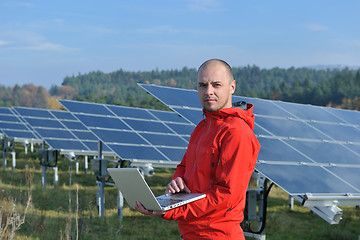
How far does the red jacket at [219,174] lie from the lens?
291cm

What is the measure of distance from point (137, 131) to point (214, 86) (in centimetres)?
988

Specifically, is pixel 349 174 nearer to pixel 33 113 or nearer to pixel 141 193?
pixel 141 193

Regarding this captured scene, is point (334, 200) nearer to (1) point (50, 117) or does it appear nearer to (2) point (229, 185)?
(2) point (229, 185)

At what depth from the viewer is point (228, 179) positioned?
9.46 ft

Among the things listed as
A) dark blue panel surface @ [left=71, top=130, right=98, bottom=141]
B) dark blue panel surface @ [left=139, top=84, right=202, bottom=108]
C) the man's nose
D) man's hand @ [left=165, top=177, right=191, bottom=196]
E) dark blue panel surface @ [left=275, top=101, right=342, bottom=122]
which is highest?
the man's nose

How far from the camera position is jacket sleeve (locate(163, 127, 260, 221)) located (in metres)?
2.90

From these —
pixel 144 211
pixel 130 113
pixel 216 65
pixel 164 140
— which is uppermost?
pixel 216 65

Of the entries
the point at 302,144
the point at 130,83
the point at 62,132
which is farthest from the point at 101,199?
the point at 130,83

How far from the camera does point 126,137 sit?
39.9 feet

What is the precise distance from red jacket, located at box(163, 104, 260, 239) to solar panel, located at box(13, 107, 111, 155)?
45.8 feet

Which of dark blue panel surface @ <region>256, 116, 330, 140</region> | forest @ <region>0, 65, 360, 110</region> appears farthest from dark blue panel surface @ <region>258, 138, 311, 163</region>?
forest @ <region>0, 65, 360, 110</region>

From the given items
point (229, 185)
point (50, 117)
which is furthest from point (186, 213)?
point (50, 117)

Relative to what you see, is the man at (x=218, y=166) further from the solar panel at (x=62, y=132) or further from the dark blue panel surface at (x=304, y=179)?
the solar panel at (x=62, y=132)

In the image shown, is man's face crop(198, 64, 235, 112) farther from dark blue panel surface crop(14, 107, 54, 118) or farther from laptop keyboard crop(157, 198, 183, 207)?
dark blue panel surface crop(14, 107, 54, 118)
